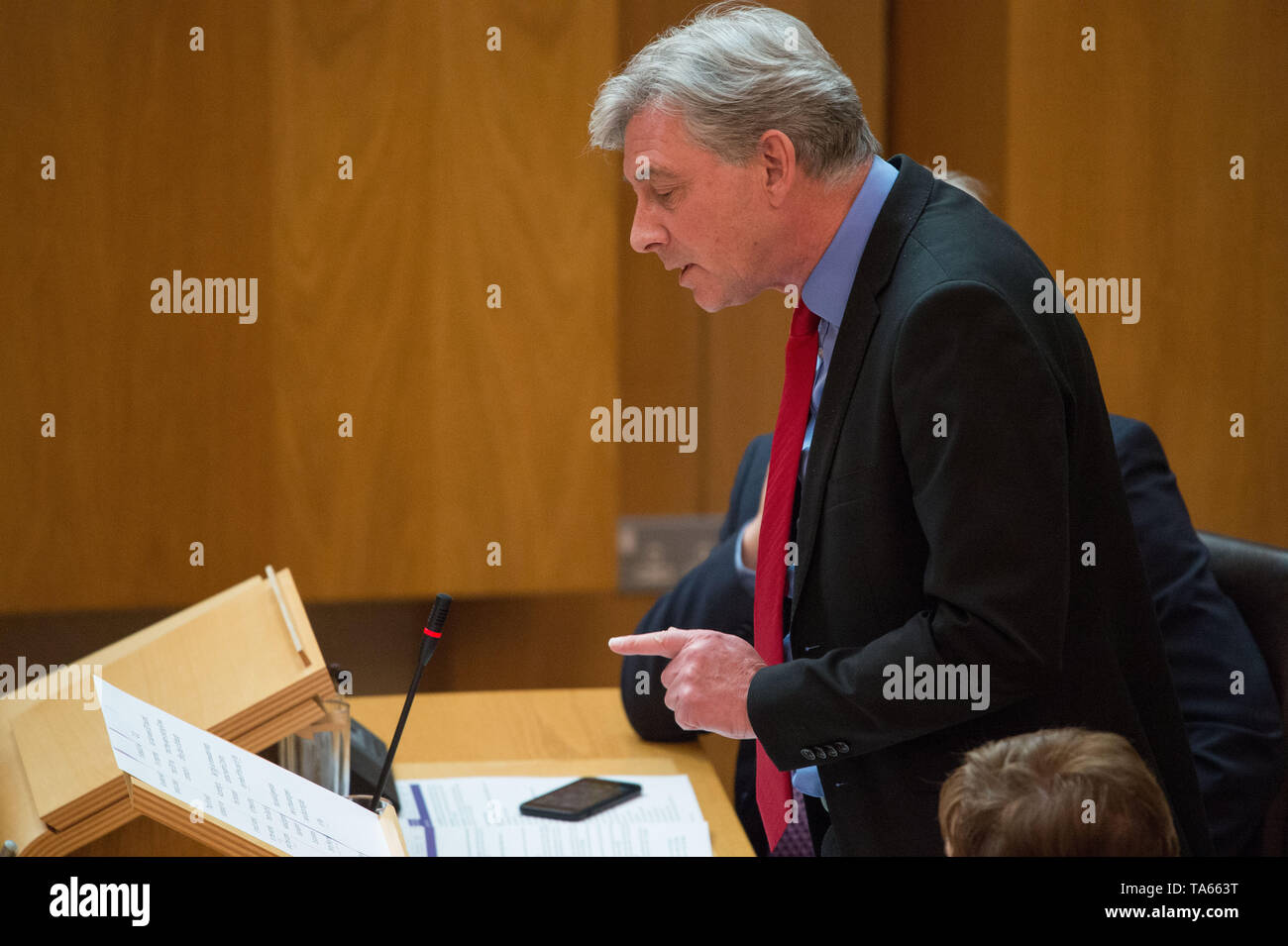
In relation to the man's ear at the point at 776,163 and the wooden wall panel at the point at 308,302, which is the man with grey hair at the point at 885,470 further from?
the wooden wall panel at the point at 308,302

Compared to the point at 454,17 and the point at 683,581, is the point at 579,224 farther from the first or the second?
the point at 683,581

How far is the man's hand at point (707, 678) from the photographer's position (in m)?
1.24

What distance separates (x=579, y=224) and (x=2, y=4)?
119cm

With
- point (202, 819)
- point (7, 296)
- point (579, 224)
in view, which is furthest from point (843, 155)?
point (7, 296)

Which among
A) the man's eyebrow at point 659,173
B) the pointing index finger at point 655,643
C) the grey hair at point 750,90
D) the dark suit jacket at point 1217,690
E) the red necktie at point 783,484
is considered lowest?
the dark suit jacket at point 1217,690

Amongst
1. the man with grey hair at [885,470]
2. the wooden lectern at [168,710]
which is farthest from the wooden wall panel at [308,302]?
the man with grey hair at [885,470]

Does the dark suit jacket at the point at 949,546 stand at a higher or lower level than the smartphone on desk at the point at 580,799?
higher

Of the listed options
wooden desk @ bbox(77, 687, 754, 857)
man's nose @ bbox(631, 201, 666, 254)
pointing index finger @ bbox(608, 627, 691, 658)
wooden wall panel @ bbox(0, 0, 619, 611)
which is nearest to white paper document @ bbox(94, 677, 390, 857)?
pointing index finger @ bbox(608, 627, 691, 658)

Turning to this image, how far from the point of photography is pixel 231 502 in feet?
8.63

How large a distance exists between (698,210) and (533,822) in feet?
2.57

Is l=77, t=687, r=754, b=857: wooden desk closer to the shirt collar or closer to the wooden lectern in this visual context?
the wooden lectern

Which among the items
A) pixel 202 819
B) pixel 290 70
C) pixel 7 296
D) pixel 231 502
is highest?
pixel 290 70

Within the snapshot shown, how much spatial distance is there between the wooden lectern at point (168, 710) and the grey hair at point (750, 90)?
27.0 inches

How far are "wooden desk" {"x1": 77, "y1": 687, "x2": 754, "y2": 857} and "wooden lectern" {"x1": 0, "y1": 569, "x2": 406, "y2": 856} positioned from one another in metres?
0.36
